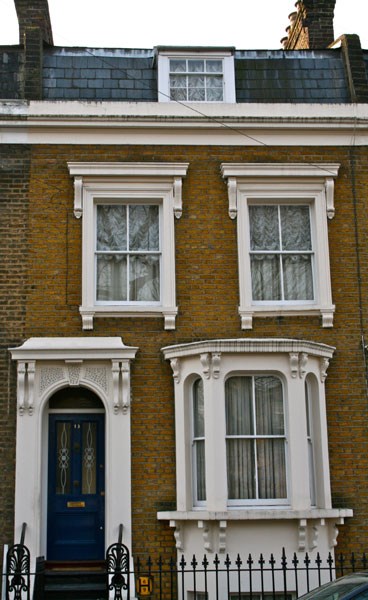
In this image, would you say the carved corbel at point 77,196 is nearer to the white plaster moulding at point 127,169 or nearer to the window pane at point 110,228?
the white plaster moulding at point 127,169

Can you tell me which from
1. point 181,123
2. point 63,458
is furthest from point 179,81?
point 63,458

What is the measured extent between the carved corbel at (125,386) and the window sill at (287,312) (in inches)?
75.8

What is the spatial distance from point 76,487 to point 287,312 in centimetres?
424

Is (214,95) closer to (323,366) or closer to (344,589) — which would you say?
(323,366)

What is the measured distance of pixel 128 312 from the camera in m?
13.1

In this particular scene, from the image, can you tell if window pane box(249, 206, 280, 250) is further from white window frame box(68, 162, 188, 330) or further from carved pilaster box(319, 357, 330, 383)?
carved pilaster box(319, 357, 330, 383)

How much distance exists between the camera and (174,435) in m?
12.8

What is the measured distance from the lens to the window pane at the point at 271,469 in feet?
41.4

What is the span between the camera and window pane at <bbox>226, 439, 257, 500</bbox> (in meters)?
12.6

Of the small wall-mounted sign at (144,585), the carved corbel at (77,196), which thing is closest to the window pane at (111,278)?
the carved corbel at (77,196)

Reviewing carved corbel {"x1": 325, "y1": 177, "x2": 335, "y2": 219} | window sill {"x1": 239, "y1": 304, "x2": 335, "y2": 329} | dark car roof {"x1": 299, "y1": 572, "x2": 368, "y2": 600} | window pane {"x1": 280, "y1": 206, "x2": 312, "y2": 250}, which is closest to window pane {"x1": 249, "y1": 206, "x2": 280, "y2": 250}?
window pane {"x1": 280, "y1": 206, "x2": 312, "y2": 250}

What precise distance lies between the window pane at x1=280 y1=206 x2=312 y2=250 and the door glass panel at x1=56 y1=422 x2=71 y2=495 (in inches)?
180

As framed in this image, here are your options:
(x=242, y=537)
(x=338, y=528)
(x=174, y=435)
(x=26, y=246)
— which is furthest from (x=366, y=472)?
(x=26, y=246)

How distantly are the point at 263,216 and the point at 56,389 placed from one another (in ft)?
14.4
